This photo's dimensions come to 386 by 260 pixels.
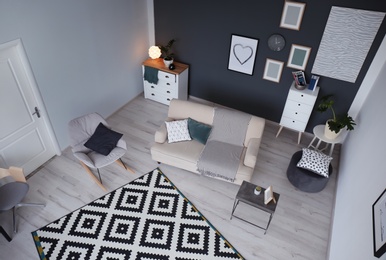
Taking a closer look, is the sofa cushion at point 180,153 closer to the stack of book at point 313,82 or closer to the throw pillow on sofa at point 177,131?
the throw pillow on sofa at point 177,131

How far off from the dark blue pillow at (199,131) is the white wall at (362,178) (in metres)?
2.04

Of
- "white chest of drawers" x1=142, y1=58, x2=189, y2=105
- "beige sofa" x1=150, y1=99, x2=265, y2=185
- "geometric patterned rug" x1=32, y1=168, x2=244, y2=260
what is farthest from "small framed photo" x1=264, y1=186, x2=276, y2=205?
"white chest of drawers" x1=142, y1=58, x2=189, y2=105

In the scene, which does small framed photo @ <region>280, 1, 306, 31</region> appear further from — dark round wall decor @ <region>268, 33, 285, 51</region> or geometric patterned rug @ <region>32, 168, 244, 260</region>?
geometric patterned rug @ <region>32, 168, 244, 260</region>

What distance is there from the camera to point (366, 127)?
366 cm

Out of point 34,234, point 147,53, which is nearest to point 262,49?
point 147,53

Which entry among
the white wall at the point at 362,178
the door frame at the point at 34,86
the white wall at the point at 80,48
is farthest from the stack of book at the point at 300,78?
the door frame at the point at 34,86

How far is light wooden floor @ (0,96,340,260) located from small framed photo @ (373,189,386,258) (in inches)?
58.8

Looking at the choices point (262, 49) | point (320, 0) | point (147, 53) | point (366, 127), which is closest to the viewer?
point (366, 127)

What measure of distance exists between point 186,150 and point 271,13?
2545mm

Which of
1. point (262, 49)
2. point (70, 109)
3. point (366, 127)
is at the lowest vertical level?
point (70, 109)

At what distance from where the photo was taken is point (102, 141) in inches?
158

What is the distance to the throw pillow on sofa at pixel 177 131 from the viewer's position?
4207 millimetres

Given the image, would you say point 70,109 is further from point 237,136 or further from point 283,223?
point 283,223

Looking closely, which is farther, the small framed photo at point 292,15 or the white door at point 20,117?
the small framed photo at point 292,15
